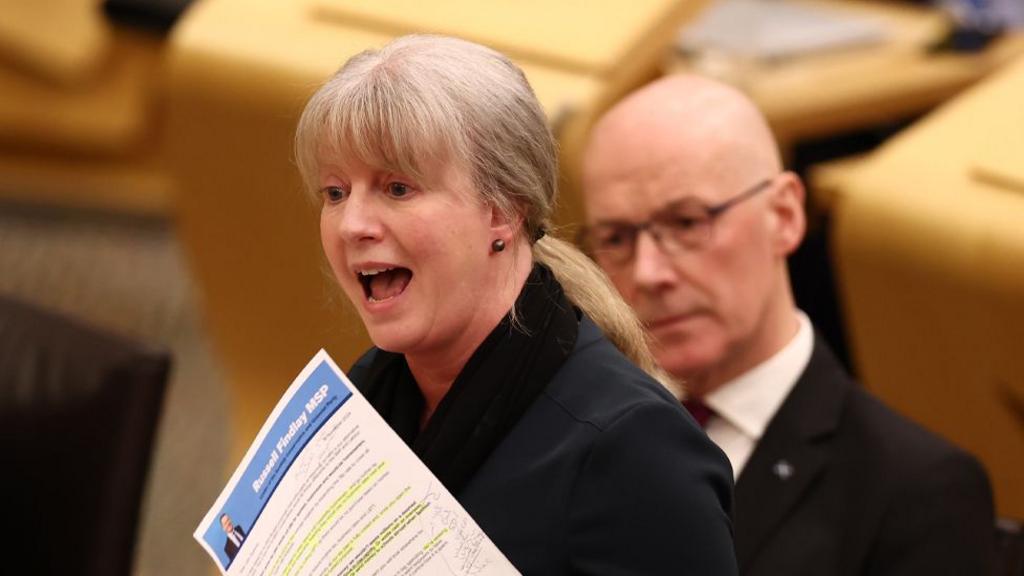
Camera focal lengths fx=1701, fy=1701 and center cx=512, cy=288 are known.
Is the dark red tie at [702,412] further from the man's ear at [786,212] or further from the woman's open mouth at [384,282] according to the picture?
the woman's open mouth at [384,282]

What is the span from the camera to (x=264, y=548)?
4.07 ft

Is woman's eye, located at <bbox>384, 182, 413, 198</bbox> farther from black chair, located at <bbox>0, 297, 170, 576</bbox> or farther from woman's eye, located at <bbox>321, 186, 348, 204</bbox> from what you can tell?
black chair, located at <bbox>0, 297, 170, 576</bbox>

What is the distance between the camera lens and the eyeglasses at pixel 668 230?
2139 millimetres

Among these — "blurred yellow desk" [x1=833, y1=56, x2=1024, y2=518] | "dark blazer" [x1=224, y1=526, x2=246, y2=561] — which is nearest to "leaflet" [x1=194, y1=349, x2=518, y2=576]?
"dark blazer" [x1=224, y1=526, x2=246, y2=561]

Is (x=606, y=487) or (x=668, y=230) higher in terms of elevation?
(x=668, y=230)

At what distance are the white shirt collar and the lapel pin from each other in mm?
67

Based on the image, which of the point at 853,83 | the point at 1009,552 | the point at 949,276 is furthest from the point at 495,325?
the point at 853,83

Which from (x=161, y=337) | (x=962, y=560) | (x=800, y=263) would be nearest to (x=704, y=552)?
(x=962, y=560)

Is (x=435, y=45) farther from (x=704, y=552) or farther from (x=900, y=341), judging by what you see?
(x=900, y=341)

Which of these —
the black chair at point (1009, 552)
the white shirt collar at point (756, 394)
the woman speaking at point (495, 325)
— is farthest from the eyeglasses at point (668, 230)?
the woman speaking at point (495, 325)

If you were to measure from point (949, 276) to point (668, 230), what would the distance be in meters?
0.45

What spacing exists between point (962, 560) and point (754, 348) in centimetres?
39

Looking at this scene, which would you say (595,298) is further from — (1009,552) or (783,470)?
(1009,552)

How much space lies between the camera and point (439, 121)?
1172 mm
